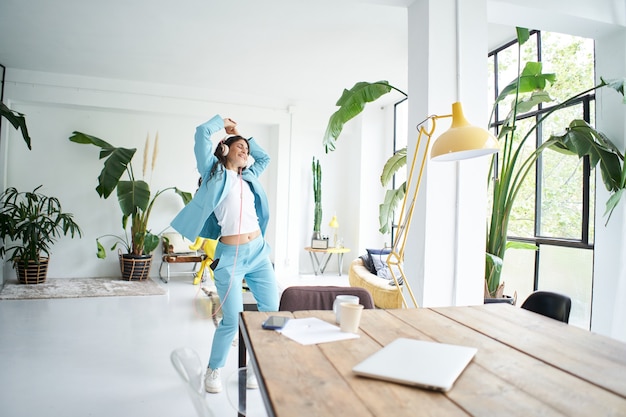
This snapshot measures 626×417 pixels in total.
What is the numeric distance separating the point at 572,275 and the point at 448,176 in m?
1.94

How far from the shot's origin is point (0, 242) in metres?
5.54

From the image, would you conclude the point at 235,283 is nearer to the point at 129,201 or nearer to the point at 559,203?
the point at 559,203

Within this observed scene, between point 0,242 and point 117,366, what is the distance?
3.95 meters

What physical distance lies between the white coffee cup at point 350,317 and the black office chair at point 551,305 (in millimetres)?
1115

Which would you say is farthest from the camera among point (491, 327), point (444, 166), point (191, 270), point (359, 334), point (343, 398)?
point (191, 270)

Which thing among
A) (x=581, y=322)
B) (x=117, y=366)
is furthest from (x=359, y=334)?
(x=581, y=322)

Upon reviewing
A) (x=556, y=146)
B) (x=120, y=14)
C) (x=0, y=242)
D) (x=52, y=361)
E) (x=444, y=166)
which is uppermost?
(x=120, y=14)

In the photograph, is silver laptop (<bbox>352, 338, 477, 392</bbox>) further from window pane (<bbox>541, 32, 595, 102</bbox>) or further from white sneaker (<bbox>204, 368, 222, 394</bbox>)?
window pane (<bbox>541, 32, 595, 102</bbox>)

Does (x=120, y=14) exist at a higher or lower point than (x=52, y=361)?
higher

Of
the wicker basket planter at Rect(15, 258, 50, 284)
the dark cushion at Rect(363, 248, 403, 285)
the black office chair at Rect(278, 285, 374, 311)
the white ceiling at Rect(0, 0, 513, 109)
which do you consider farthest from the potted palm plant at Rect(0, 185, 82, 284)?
the black office chair at Rect(278, 285, 374, 311)

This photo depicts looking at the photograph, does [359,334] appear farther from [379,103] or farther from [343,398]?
[379,103]

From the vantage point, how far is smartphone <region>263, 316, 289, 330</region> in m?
1.43

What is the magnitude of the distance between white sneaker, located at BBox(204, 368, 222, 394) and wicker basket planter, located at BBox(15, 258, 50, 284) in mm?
4187

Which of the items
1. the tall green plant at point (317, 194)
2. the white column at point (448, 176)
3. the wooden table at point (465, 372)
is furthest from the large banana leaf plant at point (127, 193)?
the wooden table at point (465, 372)
